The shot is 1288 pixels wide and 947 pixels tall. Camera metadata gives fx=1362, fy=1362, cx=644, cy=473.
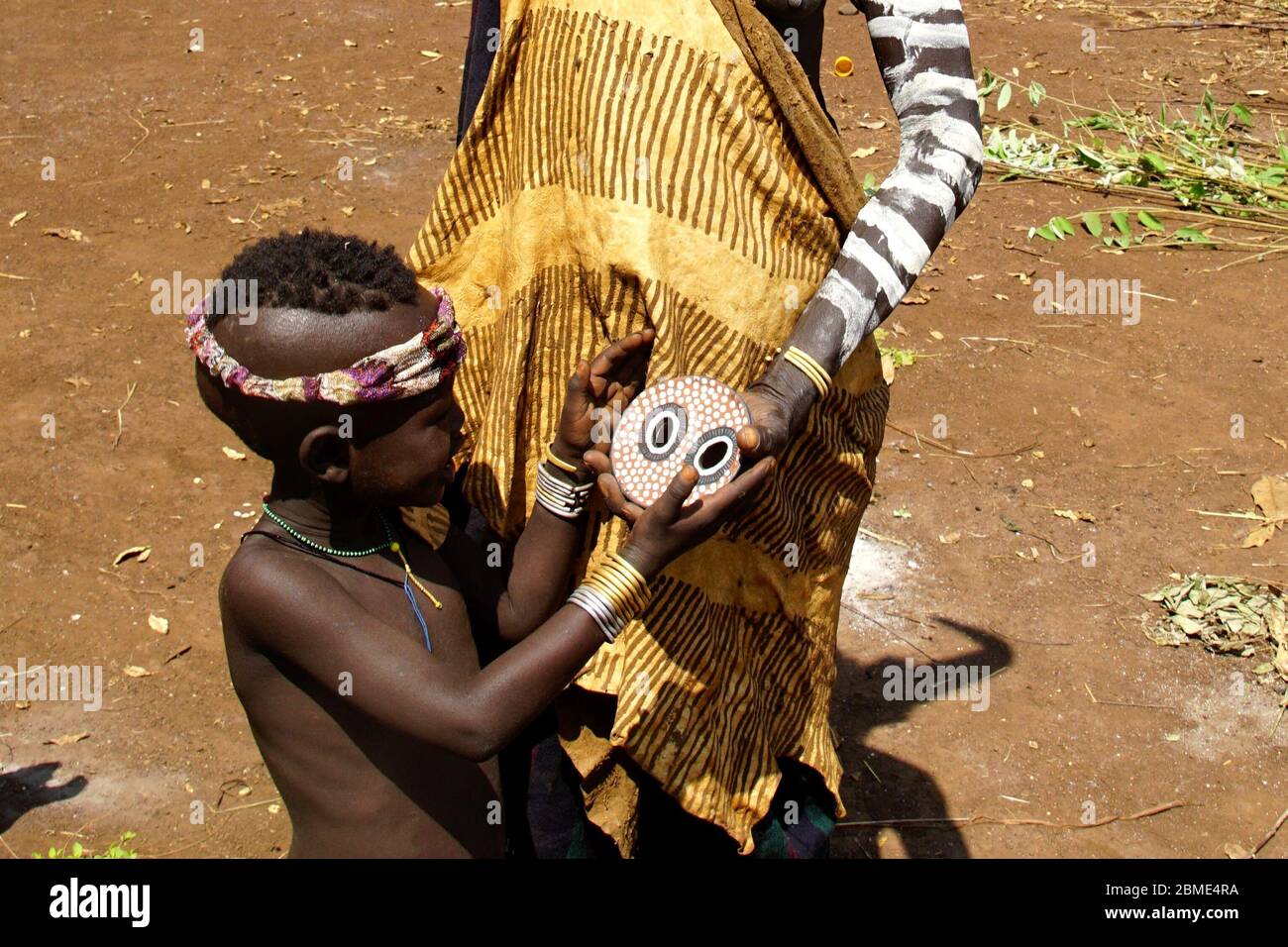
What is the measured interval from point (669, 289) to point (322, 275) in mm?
515

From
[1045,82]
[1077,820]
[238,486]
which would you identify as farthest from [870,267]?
[1045,82]

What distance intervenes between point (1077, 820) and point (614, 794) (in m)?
1.63

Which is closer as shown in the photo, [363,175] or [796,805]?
[796,805]

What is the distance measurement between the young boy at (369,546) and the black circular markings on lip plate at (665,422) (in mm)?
78

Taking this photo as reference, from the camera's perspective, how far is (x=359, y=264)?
1904 millimetres

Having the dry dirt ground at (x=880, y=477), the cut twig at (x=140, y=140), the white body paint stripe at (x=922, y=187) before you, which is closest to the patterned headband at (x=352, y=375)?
the white body paint stripe at (x=922, y=187)

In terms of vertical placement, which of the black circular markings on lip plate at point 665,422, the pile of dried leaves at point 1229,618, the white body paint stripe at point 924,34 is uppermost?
the white body paint stripe at point 924,34

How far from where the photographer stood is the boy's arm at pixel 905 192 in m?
2.14

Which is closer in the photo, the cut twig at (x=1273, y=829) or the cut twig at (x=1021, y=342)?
the cut twig at (x=1273, y=829)

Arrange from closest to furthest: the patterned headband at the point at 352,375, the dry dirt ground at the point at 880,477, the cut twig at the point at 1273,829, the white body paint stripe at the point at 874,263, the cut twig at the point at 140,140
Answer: the patterned headband at the point at 352,375, the white body paint stripe at the point at 874,263, the cut twig at the point at 1273,829, the dry dirt ground at the point at 880,477, the cut twig at the point at 140,140

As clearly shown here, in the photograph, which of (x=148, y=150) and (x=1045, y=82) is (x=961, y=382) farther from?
(x=148, y=150)

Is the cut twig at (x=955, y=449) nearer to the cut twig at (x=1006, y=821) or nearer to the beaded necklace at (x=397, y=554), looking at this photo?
the cut twig at (x=1006, y=821)

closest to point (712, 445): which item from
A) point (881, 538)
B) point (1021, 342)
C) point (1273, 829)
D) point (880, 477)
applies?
point (1273, 829)

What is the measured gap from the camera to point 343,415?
1.88 meters
